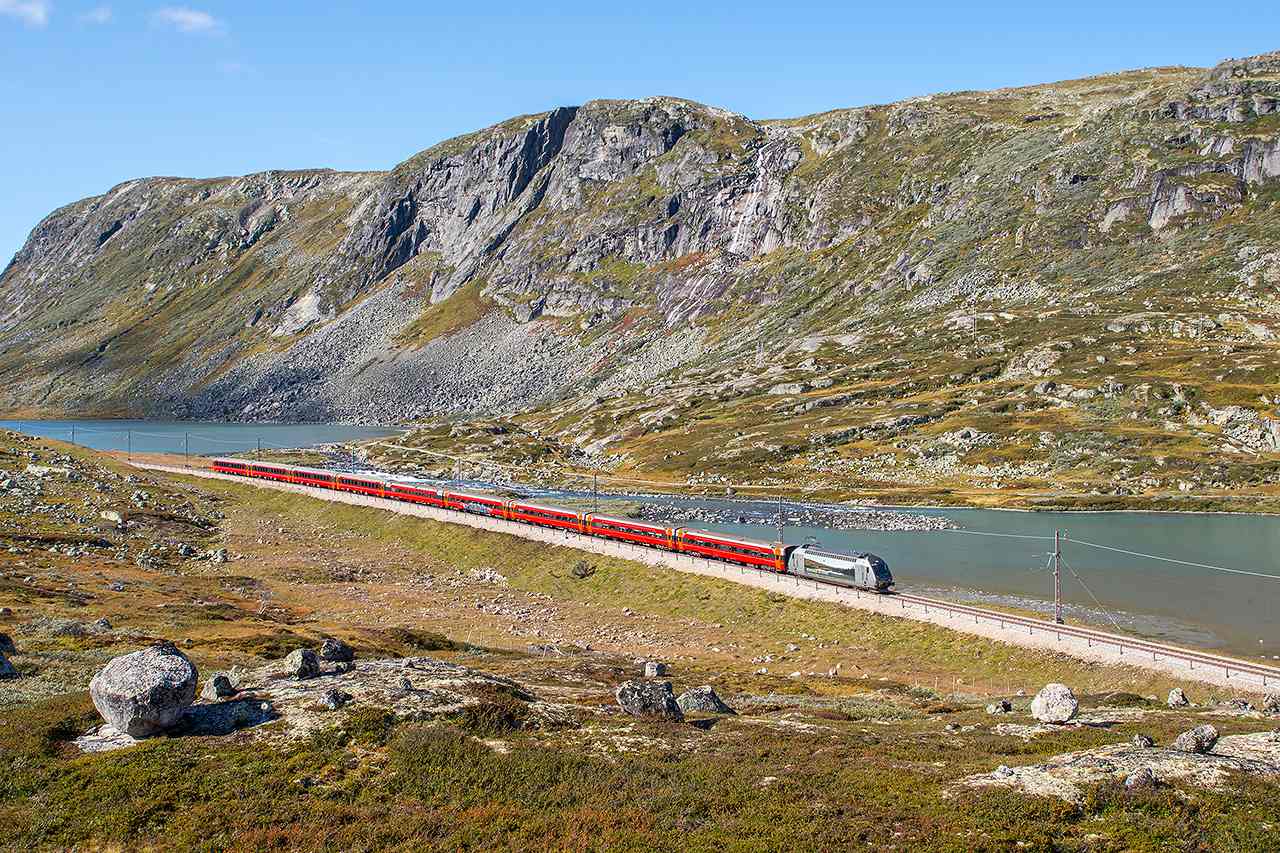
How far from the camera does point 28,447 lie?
452ft

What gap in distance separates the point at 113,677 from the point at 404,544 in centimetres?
7448

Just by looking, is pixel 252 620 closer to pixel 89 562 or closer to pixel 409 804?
pixel 89 562

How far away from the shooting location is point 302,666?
34250mm

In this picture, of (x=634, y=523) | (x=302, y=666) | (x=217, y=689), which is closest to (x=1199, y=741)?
(x=302, y=666)

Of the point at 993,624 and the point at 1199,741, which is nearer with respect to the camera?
the point at 1199,741

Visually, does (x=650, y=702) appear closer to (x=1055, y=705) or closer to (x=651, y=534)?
(x=1055, y=705)

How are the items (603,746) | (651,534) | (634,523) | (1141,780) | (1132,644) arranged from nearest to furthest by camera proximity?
(1141,780)
(603,746)
(1132,644)
(651,534)
(634,523)

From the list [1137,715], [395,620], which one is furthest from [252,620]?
[1137,715]

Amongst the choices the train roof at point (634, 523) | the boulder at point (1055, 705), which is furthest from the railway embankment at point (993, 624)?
the boulder at point (1055, 705)

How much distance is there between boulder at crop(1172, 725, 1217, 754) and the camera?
26.9 m

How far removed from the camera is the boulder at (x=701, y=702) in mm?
35750

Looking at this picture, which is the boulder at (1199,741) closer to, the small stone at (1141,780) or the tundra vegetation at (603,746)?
the tundra vegetation at (603,746)

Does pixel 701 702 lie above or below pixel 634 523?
below

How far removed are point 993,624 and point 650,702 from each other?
1272 inches
